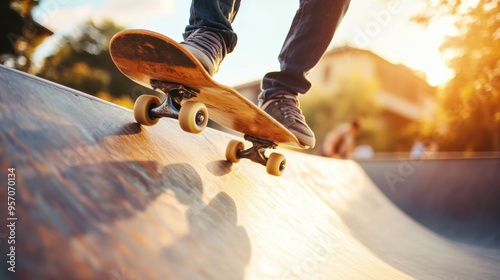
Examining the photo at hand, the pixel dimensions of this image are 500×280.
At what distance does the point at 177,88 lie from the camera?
5.12 feet

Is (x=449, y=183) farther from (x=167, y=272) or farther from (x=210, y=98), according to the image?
(x=167, y=272)

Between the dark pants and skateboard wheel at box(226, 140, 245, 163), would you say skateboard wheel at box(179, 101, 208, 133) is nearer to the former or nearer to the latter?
skateboard wheel at box(226, 140, 245, 163)

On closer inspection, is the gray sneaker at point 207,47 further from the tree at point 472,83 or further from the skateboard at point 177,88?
the tree at point 472,83

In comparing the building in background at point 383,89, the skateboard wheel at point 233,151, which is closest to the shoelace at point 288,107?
the skateboard wheel at point 233,151

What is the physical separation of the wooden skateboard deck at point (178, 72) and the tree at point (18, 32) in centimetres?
1014

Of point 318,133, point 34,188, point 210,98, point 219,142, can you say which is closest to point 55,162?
point 34,188

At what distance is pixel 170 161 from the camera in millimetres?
1407

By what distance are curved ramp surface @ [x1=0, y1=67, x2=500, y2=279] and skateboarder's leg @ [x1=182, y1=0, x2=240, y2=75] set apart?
1.44 feet

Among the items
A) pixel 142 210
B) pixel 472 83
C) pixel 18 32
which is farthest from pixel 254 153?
pixel 472 83

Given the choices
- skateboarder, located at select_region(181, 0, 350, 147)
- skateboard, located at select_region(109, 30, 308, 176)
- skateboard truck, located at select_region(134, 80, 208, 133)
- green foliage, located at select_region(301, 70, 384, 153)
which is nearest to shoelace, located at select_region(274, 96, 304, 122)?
skateboarder, located at select_region(181, 0, 350, 147)

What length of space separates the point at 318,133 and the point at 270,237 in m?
25.9

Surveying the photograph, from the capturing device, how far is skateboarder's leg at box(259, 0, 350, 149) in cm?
201

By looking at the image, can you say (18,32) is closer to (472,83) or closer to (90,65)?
(472,83)

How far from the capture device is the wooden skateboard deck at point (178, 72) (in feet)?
4.45
